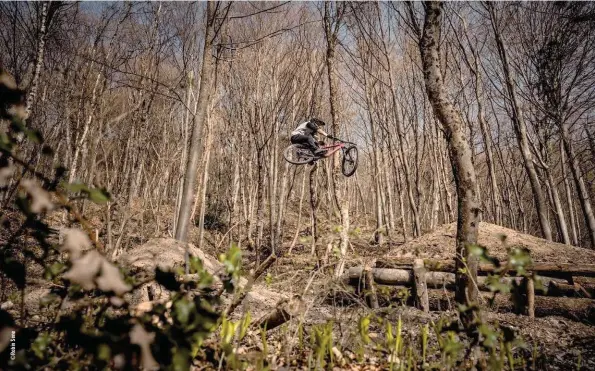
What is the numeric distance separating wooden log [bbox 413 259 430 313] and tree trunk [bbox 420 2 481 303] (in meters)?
1.51

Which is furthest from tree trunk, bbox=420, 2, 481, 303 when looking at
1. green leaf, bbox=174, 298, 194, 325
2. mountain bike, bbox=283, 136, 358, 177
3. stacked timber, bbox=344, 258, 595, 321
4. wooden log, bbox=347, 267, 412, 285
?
mountain bike, bbox=283, 136, 358, 177

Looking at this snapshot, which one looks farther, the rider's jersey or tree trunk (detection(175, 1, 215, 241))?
the rider's jersey

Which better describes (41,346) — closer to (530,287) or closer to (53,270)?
(53,270)

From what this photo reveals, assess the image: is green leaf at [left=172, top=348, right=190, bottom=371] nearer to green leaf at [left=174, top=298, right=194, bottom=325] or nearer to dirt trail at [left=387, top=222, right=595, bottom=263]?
green leaf at [left=174, top=298, right=194, bottom=325]

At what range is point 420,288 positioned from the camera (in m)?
4.40

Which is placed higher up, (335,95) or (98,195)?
(335,95)

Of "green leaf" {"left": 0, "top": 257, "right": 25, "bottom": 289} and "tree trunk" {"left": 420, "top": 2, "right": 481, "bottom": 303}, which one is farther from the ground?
"tree trunk" {"left": 420, "top": 2, "right": 481, "bottom": 303}

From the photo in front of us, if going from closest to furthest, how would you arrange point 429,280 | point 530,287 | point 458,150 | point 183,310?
point 183,310 → point 458,150 → point 530,287 → point 429,280

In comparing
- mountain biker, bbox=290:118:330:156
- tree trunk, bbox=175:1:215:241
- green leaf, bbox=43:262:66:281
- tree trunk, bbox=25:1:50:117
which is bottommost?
green leaf, bbox=43:262:66:281

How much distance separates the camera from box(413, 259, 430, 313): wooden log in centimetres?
432

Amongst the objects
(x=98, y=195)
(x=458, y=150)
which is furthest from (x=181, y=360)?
(x=458, y=150)

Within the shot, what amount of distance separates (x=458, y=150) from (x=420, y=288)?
2259 millimetres

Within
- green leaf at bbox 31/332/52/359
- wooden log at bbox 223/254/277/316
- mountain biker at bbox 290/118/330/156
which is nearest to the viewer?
green leaf at bbox 31/332/52/359

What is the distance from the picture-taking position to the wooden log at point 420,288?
432cm
